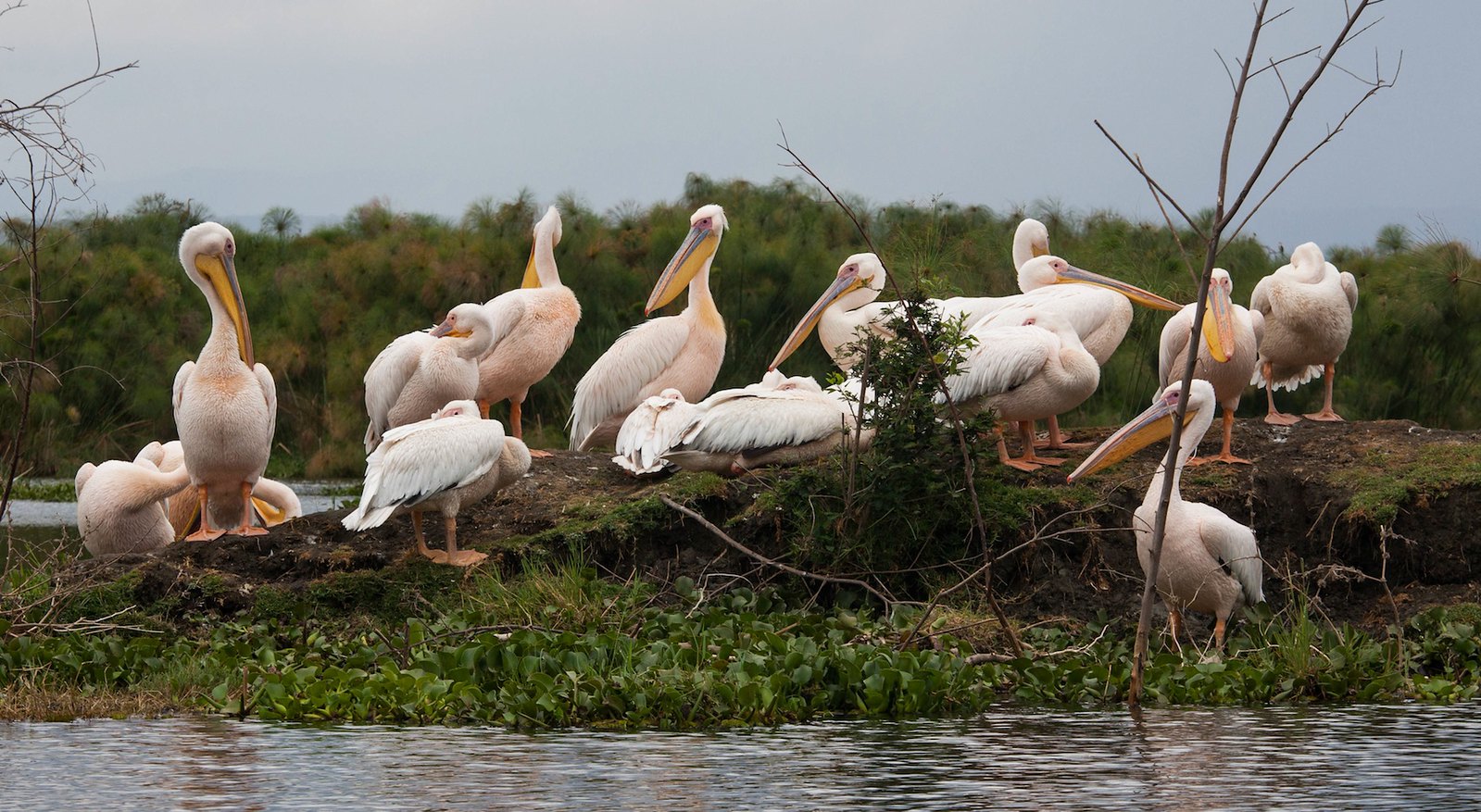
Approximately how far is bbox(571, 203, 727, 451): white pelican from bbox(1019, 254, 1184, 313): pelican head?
1856 millimetres

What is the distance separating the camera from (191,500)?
10.3m

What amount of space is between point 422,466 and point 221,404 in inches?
61.0

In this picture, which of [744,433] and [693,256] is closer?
[744,433]

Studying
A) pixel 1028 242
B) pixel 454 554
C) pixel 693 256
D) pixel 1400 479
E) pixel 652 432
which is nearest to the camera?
pixel 454 554

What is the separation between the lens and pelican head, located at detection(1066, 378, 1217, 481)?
759 cm

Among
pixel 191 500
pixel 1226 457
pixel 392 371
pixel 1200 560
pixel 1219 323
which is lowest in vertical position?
pixel 1200 560

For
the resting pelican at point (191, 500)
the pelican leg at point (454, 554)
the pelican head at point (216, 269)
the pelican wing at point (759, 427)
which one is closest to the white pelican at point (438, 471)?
the pelican leg at point (454, 554)

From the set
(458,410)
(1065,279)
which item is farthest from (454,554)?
(1065,279)

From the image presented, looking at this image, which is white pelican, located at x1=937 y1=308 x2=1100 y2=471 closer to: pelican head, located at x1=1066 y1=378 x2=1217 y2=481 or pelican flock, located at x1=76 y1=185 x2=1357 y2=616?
pelican flock, located at x1=76 y1=185 x2=1357 y2=616

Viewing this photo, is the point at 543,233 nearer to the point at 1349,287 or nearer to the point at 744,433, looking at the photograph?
the point at 744,433

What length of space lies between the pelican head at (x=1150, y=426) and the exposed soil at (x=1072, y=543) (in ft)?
1.01

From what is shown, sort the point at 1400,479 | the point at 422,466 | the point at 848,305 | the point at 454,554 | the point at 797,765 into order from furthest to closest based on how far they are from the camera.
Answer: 1. the point at 848,305
2. the point at 1400,479
3. the point at 454,554
4. the point at 422,466
5. the point at 797,765

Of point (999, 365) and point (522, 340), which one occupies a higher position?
point (522, 340)

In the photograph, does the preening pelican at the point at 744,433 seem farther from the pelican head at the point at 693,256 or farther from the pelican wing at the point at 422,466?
the pelican head at the point at 693,256
